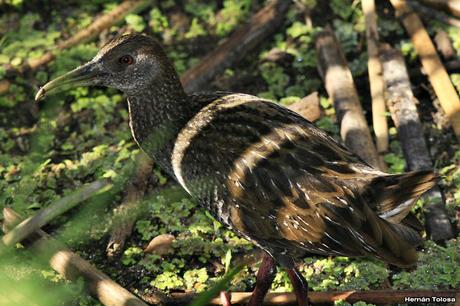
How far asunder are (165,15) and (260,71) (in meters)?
1.23

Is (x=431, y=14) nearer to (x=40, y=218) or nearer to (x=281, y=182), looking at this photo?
(x=281, y=182)

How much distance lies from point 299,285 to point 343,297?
34cm

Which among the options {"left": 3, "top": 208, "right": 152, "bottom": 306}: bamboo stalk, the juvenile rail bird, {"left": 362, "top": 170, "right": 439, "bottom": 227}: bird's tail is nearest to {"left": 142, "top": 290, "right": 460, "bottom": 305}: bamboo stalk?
the juvenile rail bird

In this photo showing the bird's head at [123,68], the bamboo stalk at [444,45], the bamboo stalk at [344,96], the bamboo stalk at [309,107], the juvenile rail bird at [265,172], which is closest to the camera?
the juvenile rail bird at [265,172]

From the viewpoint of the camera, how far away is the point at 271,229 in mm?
4906

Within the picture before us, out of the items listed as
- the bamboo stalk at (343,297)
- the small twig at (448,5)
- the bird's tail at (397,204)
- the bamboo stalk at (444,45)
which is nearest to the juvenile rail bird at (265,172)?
the bird's tail at (397,204)

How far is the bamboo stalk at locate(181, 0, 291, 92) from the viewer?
698 centimetres

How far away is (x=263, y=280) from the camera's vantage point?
5.27m

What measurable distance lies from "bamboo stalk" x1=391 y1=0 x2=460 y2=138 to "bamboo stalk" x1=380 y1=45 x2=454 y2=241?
196 millimetres

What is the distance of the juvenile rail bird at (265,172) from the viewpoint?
15.8ft

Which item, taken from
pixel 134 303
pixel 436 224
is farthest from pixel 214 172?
pixel 436 224

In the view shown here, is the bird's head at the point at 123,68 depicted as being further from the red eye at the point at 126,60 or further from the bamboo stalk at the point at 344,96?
the bamboo stalk at the point at 344,96

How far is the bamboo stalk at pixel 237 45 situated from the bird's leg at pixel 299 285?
2316 millimetres

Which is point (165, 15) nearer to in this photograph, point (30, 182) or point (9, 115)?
point (9, 115)
